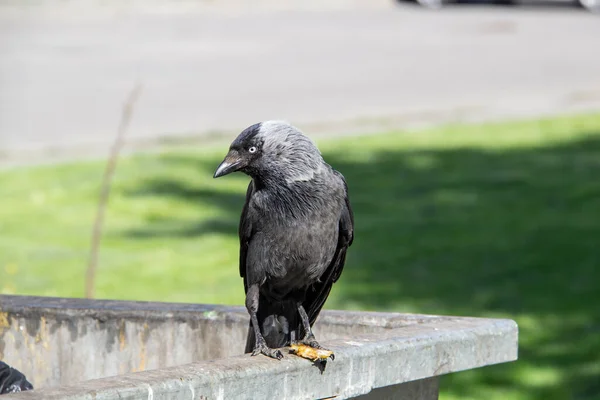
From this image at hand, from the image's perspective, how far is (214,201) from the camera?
913cm

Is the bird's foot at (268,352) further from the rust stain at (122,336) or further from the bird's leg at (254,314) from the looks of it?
the rust stain at (122,336)

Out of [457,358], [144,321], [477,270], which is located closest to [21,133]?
[477,270]

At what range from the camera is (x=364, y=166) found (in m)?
10.1

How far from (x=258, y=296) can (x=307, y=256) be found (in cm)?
23

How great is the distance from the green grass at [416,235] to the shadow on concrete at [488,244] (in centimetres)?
1

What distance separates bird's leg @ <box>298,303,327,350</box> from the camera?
2.83 m

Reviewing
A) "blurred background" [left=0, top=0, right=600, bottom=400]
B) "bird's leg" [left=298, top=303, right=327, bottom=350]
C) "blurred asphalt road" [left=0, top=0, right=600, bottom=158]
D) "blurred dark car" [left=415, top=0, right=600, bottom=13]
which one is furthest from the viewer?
"blurred dark car" [left=415, top=0, right=600, bottom=13]

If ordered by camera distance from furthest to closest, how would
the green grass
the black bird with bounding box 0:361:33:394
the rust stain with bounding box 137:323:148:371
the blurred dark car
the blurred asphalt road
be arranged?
Result: the blurred dark car, the blurred asphalt road, the green grass, the rust stain with bounding box 137:323:148:371, the black bird with bounding box 0:361:33:394

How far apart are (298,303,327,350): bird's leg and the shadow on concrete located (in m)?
2.40

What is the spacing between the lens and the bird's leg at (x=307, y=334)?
2.83m

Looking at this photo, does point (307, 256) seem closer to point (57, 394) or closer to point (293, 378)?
point (293, 378)

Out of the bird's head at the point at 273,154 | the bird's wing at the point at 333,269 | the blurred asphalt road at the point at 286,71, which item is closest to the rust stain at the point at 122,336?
the bird's wing at the point at 333,269

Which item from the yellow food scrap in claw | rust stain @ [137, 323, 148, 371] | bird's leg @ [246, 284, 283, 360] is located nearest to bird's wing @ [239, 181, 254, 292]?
bird's leg @ [246, 284, 283, 360]

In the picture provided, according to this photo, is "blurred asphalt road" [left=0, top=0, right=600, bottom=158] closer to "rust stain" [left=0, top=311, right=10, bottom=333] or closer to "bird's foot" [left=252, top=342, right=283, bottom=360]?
"rust stain" [left=0, top=311, right=10, bottom=333]
